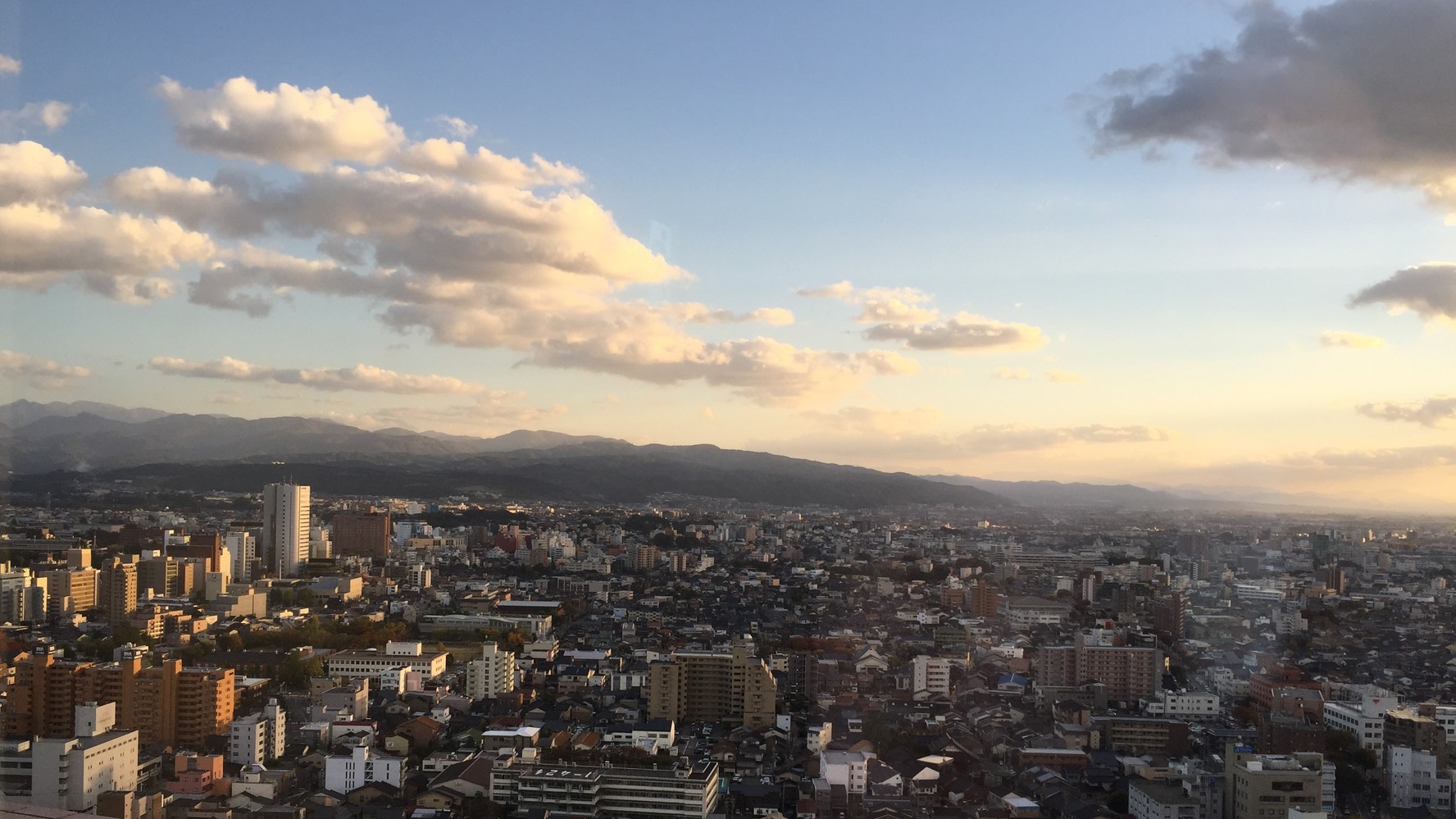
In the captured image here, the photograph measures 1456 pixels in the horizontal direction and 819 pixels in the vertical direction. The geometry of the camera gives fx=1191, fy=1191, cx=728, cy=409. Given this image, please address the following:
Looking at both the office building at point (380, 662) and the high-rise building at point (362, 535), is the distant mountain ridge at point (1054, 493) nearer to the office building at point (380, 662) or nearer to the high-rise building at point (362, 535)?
the high-rise building at point (362, 535)

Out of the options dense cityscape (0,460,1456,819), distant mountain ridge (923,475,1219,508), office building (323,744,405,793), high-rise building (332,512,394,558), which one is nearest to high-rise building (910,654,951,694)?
dense cityscape (0,460,1456,819)

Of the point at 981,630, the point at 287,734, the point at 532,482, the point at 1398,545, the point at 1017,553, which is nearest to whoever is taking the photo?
the point at 287,734

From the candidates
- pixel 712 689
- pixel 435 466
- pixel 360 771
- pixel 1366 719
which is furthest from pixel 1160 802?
pixel 435 466

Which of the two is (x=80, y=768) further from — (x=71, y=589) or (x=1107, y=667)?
(x=71, y=589)

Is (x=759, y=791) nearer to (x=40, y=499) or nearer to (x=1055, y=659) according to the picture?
(x=1055, y=659)

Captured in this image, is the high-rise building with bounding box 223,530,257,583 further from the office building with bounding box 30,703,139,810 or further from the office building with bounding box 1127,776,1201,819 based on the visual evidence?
the office building with bounding box 1127,776,1201,819

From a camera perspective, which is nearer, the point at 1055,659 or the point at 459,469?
the point at 1055,659

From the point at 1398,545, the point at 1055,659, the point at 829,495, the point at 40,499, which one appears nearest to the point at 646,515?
the point at 829,495
